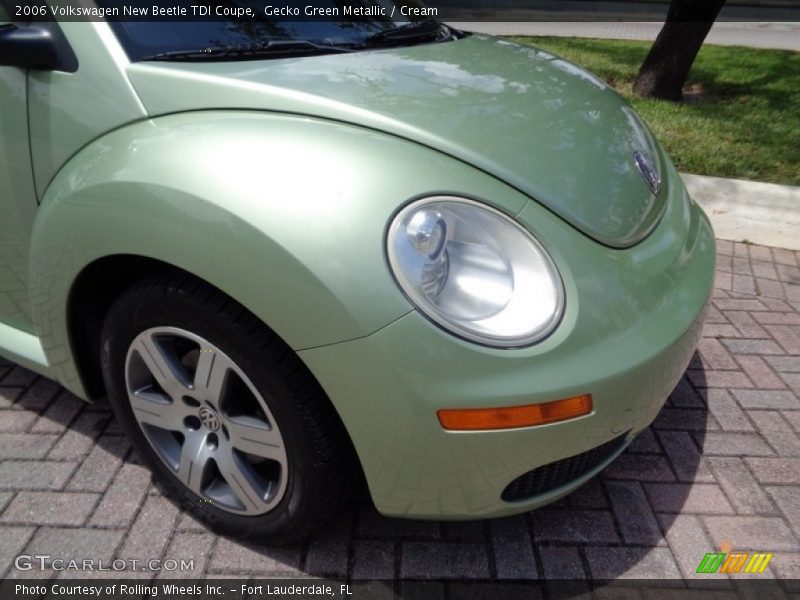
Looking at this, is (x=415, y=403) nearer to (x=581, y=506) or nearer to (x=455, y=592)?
(x=455, y=592)

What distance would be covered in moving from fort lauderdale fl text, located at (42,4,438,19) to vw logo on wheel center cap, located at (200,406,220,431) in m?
1.07

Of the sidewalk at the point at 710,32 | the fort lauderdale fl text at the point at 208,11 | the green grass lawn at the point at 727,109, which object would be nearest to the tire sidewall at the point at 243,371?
the fort lauderdale fl text at the point at 208,11

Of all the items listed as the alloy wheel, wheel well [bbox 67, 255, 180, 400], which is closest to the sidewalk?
wheel well [bbox 67, 255, 180, 400]

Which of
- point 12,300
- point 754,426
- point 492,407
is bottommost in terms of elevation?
point 754,426

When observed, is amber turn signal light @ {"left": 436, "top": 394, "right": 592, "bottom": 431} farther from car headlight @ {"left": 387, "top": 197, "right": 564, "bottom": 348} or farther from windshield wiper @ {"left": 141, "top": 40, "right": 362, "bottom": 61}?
windshield wiper @ {"left": 141, "top": 40, "right": 362, "bottom": 61}

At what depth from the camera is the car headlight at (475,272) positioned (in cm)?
138

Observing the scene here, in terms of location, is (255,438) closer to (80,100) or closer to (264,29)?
(80,100)

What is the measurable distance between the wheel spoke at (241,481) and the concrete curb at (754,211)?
11.3 feet

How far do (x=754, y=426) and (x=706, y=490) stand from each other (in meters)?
0.47

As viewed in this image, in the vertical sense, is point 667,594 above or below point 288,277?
below

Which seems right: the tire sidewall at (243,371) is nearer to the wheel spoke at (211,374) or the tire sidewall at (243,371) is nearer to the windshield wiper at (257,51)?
the wheel spoke at (211,374)

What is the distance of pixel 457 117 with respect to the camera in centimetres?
169

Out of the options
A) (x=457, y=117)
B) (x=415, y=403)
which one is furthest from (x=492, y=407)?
(x=457, y=117)

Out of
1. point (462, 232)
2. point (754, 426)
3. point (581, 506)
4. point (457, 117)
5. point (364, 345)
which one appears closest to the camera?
point (364, 345)
